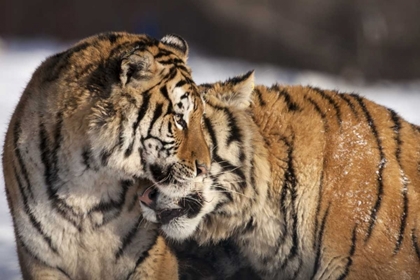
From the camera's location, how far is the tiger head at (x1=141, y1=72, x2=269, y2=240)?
3.10 meters

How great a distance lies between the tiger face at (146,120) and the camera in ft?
9.11

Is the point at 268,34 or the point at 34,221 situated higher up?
the point at 268,34

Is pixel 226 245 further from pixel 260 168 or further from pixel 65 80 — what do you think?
pixel 65 80

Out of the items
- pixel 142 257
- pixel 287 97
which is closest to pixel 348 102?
pixel 287 97

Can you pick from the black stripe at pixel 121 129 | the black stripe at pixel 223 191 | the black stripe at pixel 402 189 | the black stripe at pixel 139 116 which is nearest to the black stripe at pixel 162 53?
the black stripe at pixel 139 116

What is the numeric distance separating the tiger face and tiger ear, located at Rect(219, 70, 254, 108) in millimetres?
272

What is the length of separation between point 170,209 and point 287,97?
2.52ft

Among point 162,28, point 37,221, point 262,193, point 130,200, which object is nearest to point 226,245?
point 262,193

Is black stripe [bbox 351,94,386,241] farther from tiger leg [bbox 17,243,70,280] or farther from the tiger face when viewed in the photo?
tiger leg [bbox 17,243,70,280]

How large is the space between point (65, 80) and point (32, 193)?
43cm

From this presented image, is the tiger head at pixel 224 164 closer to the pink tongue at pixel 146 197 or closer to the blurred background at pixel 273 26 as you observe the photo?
the pink tongue at pixel 146 197

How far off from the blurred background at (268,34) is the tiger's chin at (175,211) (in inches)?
175

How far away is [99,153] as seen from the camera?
280 centimetres

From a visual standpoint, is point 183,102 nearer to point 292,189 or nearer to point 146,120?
point 146,120
